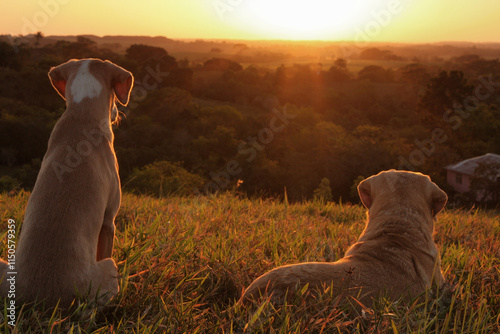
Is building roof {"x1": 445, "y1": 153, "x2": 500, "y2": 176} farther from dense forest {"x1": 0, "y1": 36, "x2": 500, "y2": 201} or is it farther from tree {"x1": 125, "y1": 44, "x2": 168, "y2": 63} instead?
tree {"x1": 125, "y1": 44, "x2": 168, "y2": 63}

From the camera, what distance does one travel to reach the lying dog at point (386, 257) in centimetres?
278

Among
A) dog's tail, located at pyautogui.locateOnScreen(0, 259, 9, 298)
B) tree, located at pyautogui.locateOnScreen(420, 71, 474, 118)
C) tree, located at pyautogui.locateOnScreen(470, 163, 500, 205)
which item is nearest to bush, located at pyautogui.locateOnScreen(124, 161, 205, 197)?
tree, located at pyautogui.locateOnScreen(470, 163, 500, 205)

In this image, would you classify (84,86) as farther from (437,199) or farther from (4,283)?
(437,199)

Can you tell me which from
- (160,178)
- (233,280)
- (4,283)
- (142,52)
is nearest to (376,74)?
(142,52)

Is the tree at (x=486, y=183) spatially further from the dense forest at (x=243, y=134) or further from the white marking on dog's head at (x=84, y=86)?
the white marking on dog's head at (x=84, y=86)

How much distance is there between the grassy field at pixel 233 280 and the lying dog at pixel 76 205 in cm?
14

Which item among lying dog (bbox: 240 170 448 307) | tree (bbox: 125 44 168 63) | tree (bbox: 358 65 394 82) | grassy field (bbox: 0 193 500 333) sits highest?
tree (bbox: 125 44 168 63)

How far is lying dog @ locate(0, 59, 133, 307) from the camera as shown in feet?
8.32

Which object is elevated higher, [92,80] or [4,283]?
[92,80]

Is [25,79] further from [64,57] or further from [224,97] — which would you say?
[224,97]

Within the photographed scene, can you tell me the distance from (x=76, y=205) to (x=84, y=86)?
1052mm

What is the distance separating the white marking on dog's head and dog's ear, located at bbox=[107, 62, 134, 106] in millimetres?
144

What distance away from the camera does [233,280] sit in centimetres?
330

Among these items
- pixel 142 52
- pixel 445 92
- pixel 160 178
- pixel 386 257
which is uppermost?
pixel 142 52
